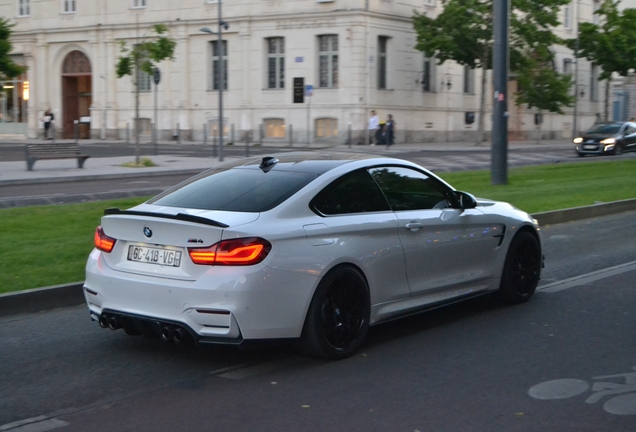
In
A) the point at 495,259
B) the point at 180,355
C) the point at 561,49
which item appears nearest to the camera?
the point at 180,355

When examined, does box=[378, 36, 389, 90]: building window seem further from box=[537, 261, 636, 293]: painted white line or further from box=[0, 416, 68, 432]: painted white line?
box=[0, 416, 68, 432]: painted white line

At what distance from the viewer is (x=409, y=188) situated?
290 inches

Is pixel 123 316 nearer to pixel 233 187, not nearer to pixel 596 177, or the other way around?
pixel 233 187

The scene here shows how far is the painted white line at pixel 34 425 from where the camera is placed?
5012 millimetres

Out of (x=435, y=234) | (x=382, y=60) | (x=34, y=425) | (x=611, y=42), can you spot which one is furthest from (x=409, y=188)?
(x=611, y=42)

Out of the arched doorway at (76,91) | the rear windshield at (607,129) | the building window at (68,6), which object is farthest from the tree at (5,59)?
the building window at (68,6)

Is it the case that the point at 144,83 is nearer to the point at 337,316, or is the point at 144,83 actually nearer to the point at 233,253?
the point at 337,316

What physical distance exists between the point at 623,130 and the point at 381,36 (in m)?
13.9

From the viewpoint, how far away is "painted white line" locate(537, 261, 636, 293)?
9.07 metres

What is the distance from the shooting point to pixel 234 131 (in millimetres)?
49531

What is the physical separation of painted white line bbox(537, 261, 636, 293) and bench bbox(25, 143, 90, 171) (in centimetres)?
1963

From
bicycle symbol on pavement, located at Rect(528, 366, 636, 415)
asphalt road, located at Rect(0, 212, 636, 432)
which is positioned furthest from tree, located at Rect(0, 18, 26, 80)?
bicycle symbol on pavement, located at Rect(528, 366, 636, 415)

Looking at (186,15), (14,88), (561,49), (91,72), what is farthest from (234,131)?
(561,49)

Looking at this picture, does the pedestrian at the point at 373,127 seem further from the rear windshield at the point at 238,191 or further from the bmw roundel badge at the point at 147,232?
the bmw roundel badge at the point at 147,232
